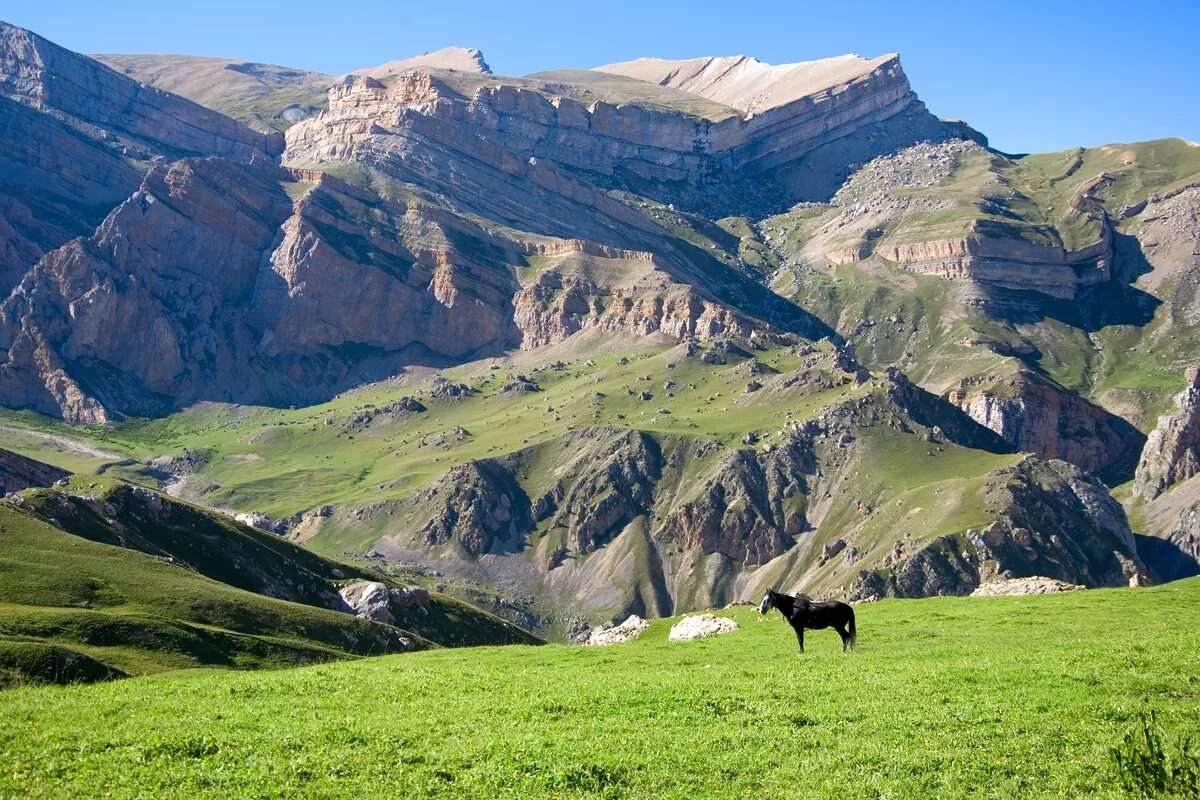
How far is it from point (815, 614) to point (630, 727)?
45.7ft

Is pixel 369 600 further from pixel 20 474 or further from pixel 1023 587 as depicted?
pixel 20 474

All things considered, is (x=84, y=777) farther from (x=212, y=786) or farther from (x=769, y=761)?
(x=769, y=761)

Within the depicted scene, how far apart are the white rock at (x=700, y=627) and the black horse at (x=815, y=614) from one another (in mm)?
15213

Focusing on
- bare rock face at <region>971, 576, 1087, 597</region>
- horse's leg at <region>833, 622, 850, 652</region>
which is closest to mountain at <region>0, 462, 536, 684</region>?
horse's leg at <region>833, 622, 850, 652</region>

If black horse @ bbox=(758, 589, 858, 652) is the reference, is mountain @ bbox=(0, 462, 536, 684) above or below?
below

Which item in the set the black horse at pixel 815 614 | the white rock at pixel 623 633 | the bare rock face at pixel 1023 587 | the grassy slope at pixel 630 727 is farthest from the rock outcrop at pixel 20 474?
the grassy slope at pixel 630 727

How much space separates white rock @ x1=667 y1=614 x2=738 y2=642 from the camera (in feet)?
188

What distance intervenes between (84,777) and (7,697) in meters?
7.64

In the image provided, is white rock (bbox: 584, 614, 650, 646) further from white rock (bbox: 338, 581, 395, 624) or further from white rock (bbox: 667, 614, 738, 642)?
white rock (bbox: 338, 581, 395, 624)

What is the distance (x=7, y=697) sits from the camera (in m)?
30.0

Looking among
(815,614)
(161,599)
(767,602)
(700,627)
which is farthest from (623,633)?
(767,602)

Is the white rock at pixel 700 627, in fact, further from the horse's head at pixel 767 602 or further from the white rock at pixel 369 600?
the white rock at pixel 369 600

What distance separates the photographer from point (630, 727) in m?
28.5

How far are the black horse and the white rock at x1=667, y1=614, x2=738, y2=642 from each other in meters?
15.2
